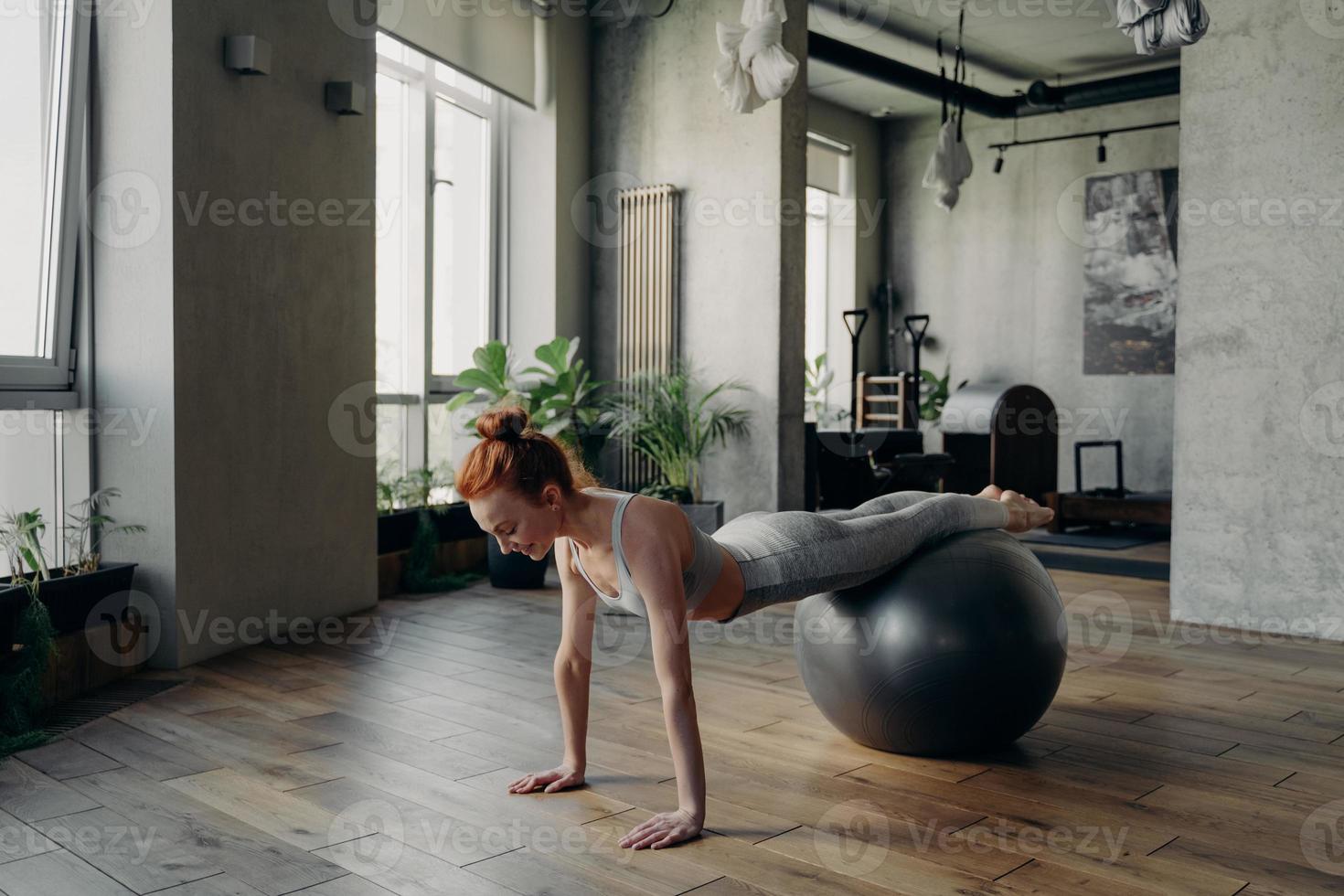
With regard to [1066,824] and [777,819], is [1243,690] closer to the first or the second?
[1066,824]

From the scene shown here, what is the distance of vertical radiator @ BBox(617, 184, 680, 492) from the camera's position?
632 centimetres

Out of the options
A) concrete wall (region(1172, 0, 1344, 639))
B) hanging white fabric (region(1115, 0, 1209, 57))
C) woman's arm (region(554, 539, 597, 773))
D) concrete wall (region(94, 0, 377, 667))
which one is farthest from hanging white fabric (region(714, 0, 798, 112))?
woman's arm (region(554, 539, 597, 773))

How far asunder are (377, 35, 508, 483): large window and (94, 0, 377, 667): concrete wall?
0.87 metres

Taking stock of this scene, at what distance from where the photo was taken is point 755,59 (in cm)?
438

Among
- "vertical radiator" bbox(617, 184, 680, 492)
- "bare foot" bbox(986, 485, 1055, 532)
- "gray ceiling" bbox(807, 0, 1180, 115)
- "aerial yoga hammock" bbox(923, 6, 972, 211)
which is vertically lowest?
"bare foot" bbox(986, 485, 1055, 532)

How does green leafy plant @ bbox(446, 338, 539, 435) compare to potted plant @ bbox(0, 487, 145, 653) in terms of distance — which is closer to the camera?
potted plant @ bbox(0, 487, 145, 653)

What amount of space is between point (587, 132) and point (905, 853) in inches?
209

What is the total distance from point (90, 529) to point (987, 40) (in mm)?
7065

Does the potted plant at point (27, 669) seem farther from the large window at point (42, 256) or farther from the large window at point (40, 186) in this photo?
the large window at point (40, 186)

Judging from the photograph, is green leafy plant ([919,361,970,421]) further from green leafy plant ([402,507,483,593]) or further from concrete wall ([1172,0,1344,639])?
green leafy plant ([402,507,483,593])

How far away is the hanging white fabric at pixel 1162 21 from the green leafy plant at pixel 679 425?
9.09ft

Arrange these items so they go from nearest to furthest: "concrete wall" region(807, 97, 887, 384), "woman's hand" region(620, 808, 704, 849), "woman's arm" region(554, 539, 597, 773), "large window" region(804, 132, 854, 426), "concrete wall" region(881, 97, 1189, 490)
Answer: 1. "woman's hand" region(620, 808, 704, 849)
2. "woman's arm" region(554, 539, 597, 773)
3. "concrete wall" region(881, 97, 1189, 490)
4. "large window" region(804, 132, 854, 426)
5. "concrete wall" region(807, 97, 887, 384)

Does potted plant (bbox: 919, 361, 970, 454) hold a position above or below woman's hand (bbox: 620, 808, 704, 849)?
above

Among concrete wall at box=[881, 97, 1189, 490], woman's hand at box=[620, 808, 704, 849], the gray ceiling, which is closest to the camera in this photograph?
woman's hand at box=[620, 808, 704, 849]
